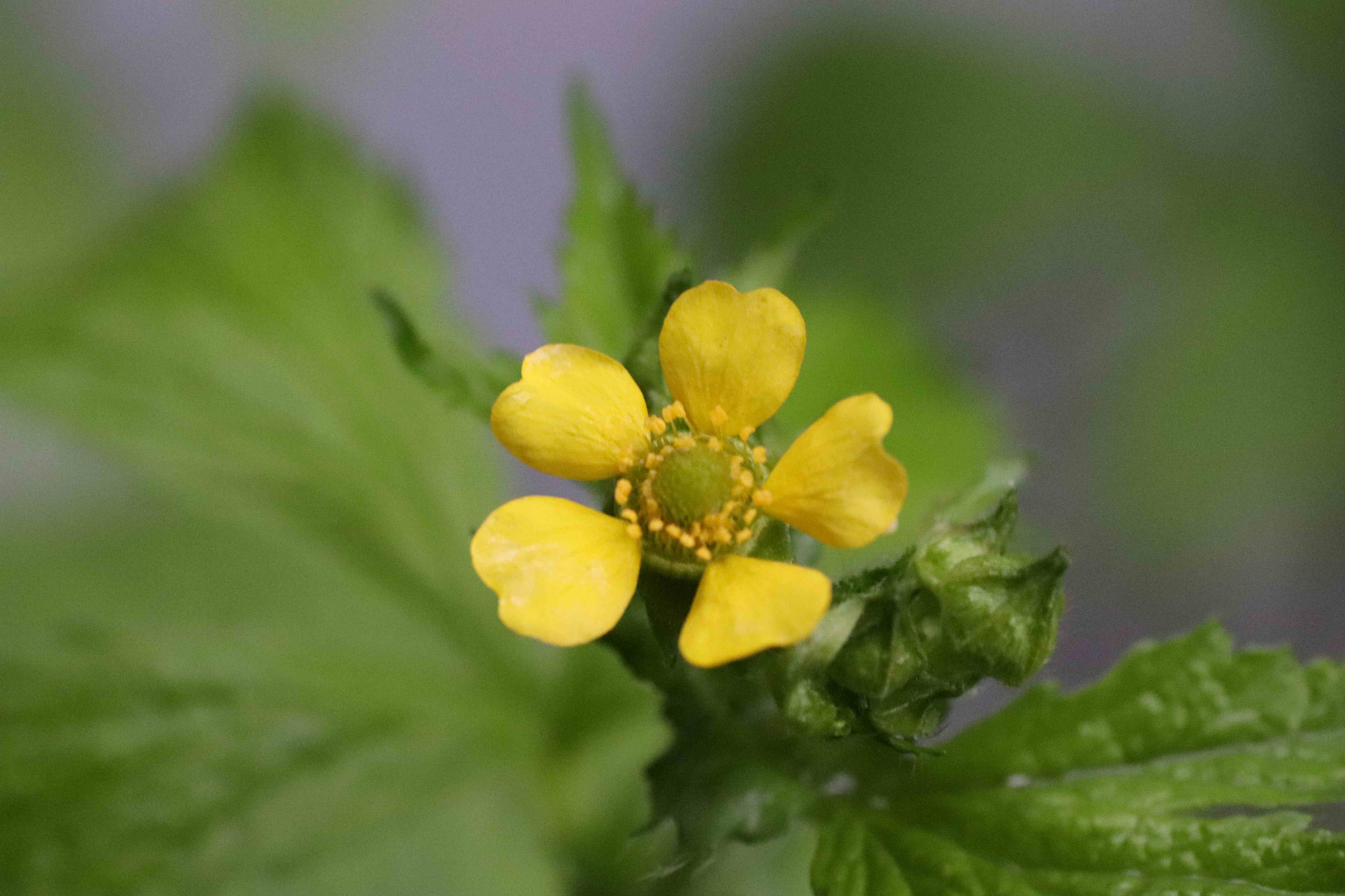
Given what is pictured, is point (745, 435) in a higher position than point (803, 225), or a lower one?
lower

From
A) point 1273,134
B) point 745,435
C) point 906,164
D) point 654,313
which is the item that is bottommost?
point 745,435

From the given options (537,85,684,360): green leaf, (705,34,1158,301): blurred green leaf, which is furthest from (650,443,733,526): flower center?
(705,34,1158,301): blurred green leaf

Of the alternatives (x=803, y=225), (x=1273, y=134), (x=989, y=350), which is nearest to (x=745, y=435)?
(x=803, y=225)

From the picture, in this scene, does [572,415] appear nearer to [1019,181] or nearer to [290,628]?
[290,628]

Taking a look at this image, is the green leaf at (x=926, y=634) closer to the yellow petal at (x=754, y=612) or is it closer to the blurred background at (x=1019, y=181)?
the yellow petal at (x=754, y=612)

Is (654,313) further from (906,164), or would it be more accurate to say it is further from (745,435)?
(906,164)

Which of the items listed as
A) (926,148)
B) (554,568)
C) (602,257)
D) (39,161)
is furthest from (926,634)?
(39,161)

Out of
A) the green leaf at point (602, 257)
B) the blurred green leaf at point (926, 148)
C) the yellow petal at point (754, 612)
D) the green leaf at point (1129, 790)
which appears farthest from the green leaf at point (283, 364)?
the blurred green leaf at point (926, 148)

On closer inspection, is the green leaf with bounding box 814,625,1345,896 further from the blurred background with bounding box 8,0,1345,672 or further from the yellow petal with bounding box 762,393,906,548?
the blurred background with bounding box 8,0,1345,672
